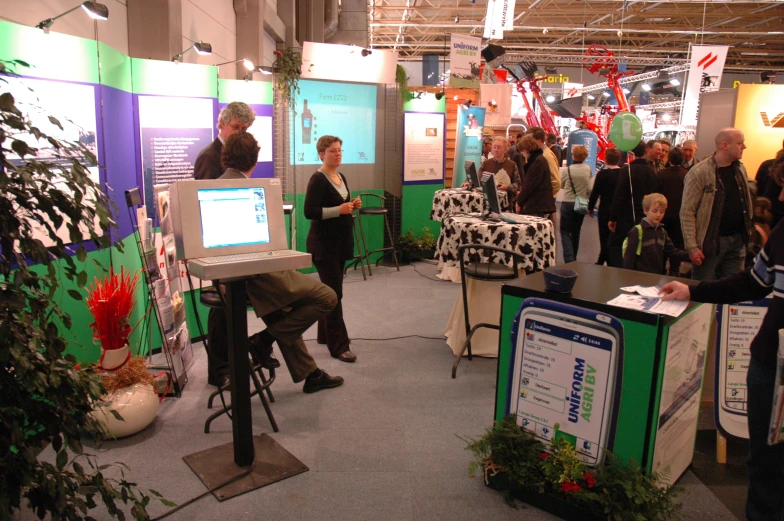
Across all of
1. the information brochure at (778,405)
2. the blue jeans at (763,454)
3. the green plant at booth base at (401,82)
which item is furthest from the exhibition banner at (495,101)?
the information brochure at (778,405)

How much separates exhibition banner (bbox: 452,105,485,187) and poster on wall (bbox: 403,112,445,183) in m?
0.60

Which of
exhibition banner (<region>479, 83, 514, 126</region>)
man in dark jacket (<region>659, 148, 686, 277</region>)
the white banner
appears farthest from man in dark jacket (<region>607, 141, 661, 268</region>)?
the white banner

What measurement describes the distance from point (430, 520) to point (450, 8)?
14.9 meters

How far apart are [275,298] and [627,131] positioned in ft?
14.7

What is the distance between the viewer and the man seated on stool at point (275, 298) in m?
2.89

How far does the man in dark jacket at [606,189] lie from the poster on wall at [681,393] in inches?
138

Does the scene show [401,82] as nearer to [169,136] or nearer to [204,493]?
[169,136]

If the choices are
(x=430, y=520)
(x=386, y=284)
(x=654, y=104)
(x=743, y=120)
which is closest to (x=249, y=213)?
(x=430, y=520)

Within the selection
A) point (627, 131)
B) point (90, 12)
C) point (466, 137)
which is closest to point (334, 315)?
point (90, 12)

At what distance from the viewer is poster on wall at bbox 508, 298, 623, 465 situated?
221 cm

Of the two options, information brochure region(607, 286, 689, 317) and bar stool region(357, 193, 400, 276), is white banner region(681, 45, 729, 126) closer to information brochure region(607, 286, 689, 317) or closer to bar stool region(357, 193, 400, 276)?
bar stool region(357, 193, 400, 276)

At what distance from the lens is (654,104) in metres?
16.6

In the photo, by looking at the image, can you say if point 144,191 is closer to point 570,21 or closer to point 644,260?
point 644,260

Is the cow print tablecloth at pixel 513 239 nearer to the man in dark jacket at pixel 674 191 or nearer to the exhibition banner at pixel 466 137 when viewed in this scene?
the man in dark jacket at pixel 674 191
